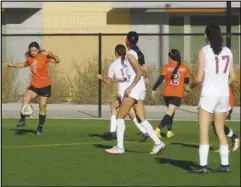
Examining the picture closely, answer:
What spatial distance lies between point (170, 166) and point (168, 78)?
4.53m

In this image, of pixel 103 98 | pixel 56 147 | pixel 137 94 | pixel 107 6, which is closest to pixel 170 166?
pixel 137 94

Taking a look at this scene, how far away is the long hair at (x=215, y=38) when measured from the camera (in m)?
11.0

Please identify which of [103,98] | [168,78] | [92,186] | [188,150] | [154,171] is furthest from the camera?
[103,98]

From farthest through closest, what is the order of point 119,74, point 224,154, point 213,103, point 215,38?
1. point 119,74
2. point 224,154
3. point 213,103
4. point 215,38

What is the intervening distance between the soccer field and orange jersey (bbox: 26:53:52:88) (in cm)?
115

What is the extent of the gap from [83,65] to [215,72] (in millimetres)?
17599

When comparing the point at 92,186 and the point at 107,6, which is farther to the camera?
the point at 107,6

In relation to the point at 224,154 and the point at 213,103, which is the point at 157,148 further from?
the point at 213,103

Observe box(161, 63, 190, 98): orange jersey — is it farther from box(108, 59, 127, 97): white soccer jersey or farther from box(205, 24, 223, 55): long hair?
box(205, 24, 223, 55): long hair

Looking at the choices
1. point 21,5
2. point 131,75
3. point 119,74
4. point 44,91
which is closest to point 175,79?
point 119,74

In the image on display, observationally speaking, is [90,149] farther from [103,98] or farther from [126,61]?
[103,98]

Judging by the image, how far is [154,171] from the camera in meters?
12.4

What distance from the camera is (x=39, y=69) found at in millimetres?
17281

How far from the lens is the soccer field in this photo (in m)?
11.4
